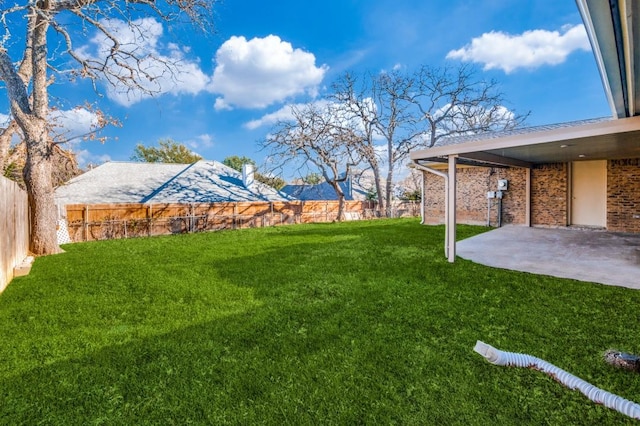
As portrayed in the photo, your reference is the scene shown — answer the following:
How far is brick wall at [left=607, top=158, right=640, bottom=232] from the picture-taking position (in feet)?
28.8

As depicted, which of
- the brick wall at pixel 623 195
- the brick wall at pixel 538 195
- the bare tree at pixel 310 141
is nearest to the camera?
the brick wall at pixel 623 195

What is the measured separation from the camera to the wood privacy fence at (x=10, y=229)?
466 centimetres

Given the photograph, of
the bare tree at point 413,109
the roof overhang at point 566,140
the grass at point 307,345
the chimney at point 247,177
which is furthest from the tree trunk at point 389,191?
the grass at point 307,345

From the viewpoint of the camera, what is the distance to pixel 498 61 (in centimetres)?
1881

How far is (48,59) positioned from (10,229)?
18.0 feet

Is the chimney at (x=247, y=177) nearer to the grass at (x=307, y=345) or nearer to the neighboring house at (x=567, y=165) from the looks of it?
the neighboring house at (x=567, y=165)

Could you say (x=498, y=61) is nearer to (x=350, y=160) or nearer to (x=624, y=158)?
(x=350, y=160)

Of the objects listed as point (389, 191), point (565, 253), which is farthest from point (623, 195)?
point (389, 191)

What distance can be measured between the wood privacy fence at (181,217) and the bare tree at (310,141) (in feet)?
7.01

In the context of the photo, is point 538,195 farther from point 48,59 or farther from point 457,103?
point 48,59

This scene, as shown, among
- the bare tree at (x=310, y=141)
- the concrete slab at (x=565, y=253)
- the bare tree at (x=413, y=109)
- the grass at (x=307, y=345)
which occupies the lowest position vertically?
the grass at (x=307, y=345)

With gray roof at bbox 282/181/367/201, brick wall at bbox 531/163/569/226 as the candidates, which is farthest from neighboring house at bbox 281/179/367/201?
brick wall at bbox 531/163/569/226

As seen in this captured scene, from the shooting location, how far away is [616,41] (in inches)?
106

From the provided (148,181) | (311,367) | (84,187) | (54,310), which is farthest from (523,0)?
(84,187)
